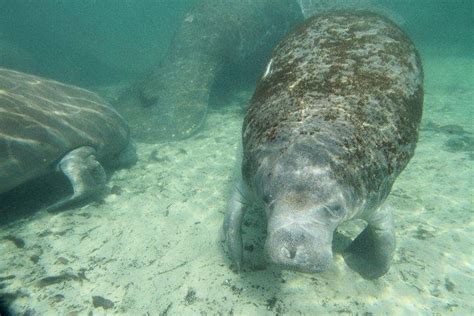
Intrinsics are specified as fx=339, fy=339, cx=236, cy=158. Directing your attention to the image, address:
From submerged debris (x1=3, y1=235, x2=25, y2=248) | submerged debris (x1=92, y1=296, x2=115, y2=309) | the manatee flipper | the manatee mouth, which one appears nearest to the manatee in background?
submerged debris (x1=3, y1=235, x2=25, y2=248)

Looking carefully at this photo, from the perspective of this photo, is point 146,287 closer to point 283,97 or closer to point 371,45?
point 283,97

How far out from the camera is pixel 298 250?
8.18 ft

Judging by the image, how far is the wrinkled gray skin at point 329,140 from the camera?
2750mm

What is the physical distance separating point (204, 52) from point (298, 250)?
8.90 m

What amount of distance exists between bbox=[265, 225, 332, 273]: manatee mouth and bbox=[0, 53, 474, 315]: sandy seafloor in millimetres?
1243

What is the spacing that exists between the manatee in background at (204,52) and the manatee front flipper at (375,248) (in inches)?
210

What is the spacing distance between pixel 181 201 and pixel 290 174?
317 cm

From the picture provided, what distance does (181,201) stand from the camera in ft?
18.6

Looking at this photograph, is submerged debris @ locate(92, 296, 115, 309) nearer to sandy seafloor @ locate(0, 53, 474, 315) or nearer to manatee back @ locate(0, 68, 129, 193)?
sandy seafloor @ locate(0, 53, 474, 315)

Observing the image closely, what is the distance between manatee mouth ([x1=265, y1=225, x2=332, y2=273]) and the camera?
8.19 ft

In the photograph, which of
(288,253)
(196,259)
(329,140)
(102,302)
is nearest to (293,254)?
(288,253)

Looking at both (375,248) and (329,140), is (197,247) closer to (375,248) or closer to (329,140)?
(375,248)

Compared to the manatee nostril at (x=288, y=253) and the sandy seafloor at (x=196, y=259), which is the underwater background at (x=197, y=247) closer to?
the sandy seafloor at (x=196, y=259)

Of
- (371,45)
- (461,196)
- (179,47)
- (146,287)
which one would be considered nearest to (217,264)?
(146,287)
